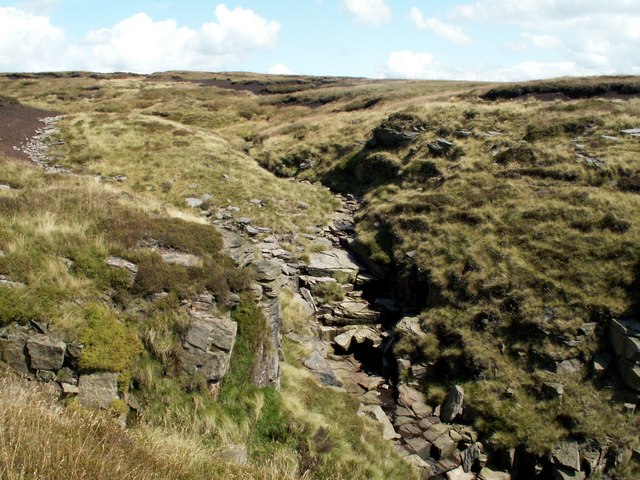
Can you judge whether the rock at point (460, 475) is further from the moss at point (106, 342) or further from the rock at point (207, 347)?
the moss at point (106, 342)

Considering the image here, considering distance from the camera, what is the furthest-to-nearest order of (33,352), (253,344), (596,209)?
(596,209), (253,344), (33,352)

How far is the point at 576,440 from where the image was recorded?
12.8 m

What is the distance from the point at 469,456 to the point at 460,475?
0.74 metres

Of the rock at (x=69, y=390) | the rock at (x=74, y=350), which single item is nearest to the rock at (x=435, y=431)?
the rock at (x=69, y=390)

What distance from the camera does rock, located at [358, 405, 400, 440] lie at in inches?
523

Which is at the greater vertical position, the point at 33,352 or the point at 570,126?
the point at 570,126

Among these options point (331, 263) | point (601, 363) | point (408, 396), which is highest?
point (331, 263)

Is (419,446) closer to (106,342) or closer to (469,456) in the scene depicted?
(469,456)

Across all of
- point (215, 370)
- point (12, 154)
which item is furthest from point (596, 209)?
point (12, 154)

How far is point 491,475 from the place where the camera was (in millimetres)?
12672

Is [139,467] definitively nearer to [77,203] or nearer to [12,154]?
[77,203]

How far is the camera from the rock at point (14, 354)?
8.32 metres

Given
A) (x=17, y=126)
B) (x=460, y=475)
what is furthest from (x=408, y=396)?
(x=17, y=126)

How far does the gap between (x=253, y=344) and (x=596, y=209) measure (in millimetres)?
16424
